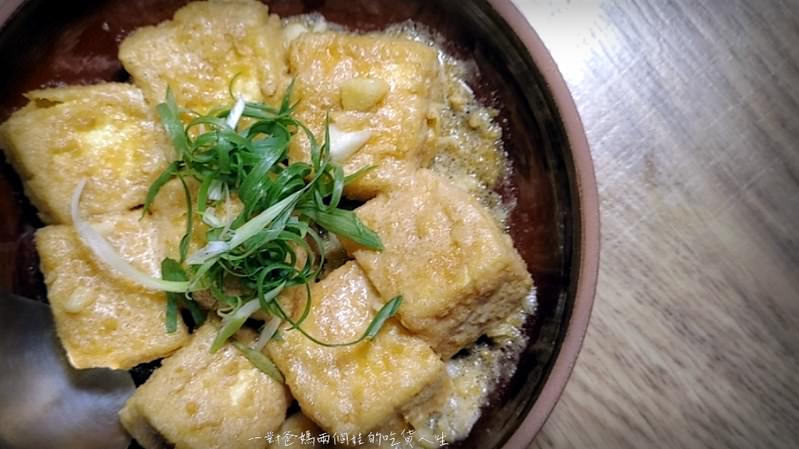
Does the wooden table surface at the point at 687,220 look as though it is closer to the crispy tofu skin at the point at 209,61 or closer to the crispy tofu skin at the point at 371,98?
the crispy tofu skin at the point at 371,98

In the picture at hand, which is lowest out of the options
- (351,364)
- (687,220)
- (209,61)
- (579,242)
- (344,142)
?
(687,220)

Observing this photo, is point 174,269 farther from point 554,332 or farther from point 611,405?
point 611,405

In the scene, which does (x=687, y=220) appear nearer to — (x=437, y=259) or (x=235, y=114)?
(x=437, y=259)

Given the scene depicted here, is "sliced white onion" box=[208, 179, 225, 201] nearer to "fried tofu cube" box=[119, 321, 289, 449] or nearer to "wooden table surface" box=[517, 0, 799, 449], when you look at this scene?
"fried tofu cube" box=[119, 321, 289, 449]

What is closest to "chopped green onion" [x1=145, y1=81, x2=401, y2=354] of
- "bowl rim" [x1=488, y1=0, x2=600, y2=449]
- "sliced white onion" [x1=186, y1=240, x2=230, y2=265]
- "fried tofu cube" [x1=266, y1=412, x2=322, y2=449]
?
"sliced white onion" [x1=186, y1=240, x2=230, y2=265]

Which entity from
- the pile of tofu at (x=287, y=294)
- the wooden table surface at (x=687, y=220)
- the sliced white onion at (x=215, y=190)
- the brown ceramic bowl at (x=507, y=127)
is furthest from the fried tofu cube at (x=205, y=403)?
the wooden table surface at (x=687, y=220)

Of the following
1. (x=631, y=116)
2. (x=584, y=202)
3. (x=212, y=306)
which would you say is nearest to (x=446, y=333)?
(x=584, y=202)

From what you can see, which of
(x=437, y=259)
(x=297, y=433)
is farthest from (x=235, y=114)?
(x=297, y=433)
